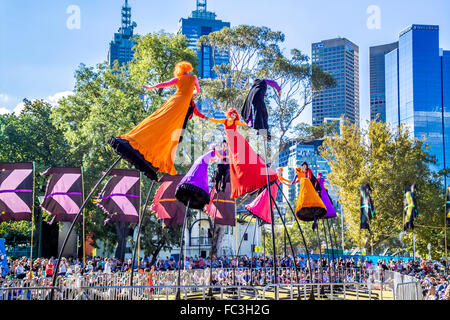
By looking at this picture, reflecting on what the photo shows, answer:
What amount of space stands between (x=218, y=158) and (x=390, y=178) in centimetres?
1943

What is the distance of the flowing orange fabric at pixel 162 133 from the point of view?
347 inches

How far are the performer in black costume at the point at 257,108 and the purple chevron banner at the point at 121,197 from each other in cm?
485

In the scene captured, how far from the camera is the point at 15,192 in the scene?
45.1 ft

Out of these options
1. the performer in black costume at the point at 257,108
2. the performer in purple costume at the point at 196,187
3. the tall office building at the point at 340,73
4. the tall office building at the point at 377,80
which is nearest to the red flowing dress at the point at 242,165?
the performer in black costume at the point at 257,108

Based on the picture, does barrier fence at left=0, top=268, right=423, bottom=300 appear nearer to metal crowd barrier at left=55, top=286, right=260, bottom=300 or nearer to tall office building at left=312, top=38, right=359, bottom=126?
metal crowd barrier at left=55, top=286, right=260, bottom=300

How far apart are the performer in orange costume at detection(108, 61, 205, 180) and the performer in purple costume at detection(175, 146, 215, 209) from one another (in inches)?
66.5

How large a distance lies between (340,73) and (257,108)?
156100 mm

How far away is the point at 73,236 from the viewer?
3947cm

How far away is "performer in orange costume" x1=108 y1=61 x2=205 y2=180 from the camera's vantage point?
8695 millimetres

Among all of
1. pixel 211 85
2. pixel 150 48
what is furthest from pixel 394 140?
pixel 150 48

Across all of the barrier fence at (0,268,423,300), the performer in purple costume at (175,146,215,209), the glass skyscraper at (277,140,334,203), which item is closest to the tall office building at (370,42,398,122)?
the glass skyscraper at (277,140,334,203)

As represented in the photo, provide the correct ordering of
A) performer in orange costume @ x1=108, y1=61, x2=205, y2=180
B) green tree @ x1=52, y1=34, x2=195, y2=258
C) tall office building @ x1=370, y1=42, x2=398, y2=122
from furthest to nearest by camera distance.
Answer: tall office building @ x1=370, y1=42, x2=398, y2=122
green tree @ x1=52, y1=34, x2=195, y2=258
performer in orange costume @ x1=108, y1=61, x2=205, y2=180

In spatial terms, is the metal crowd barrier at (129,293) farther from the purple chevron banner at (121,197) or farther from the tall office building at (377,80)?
the tall office building at (377,80)
